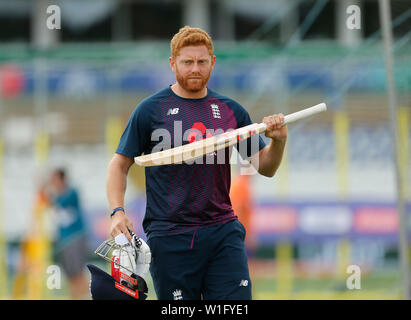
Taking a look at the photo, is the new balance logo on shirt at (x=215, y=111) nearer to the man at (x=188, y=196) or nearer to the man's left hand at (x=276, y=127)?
the man at (x=188, y=196)

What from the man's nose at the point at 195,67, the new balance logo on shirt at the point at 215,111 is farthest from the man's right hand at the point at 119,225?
the man's nose at the point at 195,67

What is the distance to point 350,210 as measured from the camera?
41.9 ft

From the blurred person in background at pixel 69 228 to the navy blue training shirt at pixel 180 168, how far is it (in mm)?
6297

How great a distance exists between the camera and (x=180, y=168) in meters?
3.67

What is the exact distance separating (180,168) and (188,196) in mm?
141

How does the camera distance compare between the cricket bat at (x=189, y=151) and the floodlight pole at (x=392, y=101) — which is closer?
the cricket bat at (x=189, y=151)

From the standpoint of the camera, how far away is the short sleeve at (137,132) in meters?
3.73

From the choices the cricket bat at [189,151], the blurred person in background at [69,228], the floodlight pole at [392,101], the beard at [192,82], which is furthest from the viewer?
the blurred person in background at [69,228]

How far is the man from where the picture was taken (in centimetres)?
368

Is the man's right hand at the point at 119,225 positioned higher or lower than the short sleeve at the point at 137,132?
lower

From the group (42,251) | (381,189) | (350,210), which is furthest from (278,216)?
(42,251)

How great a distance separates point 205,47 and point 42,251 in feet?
23.3

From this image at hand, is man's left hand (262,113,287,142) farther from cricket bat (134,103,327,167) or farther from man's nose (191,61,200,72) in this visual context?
man's nose (191,61,200,72)

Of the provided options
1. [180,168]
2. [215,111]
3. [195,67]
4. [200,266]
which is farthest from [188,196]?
[195,67]
